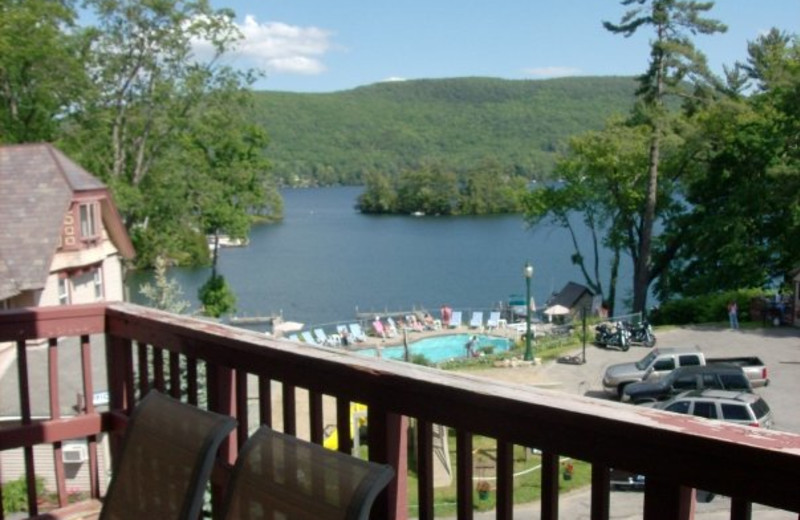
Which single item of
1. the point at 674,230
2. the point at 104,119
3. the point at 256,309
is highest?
the point at 104,119

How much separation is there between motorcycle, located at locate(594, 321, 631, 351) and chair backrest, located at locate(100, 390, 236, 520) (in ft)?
72.7

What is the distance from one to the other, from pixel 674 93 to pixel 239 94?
1586 centimetres

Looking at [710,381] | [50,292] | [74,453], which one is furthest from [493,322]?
[74,453]

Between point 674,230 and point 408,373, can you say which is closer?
point 408,373

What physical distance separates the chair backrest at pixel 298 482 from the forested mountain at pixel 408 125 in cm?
10709

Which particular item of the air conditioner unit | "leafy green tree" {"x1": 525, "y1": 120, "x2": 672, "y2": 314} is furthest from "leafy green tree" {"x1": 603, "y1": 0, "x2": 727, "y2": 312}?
the air conditioner unit

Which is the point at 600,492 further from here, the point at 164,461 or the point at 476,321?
the point at 476,321

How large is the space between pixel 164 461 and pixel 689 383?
50.1 ft

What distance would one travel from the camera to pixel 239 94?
29.4 metres

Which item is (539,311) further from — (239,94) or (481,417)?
(481,417)

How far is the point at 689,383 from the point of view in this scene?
52.4 feet

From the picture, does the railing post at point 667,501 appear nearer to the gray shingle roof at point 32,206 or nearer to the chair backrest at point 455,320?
the gray shingle roof at point 32,206

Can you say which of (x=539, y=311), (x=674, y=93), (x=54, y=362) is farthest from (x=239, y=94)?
(x=54, y=362)

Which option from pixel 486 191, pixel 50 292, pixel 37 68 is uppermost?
pixel 37 68
